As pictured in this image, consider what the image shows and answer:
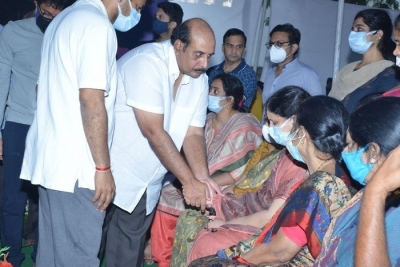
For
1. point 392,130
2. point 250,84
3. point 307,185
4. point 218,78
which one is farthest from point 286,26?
point 392,130

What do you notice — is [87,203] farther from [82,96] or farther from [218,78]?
[218,78]

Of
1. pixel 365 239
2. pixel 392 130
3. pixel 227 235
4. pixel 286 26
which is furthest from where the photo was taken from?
pixel 286 26

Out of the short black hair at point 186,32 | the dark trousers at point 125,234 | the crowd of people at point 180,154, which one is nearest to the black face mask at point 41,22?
the crowd of people at point 180,154

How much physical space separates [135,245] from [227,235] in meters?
0.56

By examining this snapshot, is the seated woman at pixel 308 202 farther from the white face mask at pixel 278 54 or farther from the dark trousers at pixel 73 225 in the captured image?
the white face mask at pixel 278 54

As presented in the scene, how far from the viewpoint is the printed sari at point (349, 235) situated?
207cm

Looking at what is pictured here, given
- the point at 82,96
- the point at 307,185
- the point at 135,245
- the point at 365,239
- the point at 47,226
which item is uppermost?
the point at 82,96

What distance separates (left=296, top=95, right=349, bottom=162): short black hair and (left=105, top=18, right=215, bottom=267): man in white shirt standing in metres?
0.71

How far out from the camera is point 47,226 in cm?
304

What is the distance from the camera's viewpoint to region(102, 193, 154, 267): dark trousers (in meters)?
3.67

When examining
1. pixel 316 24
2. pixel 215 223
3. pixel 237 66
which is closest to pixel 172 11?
pixel 237 66

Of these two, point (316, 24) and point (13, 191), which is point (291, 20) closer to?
point (316, 24)

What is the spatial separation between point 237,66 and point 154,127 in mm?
2905

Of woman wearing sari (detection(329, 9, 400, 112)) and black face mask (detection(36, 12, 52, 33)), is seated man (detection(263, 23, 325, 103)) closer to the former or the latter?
woman wearing sari (detection(329, 9, 400, 112))
